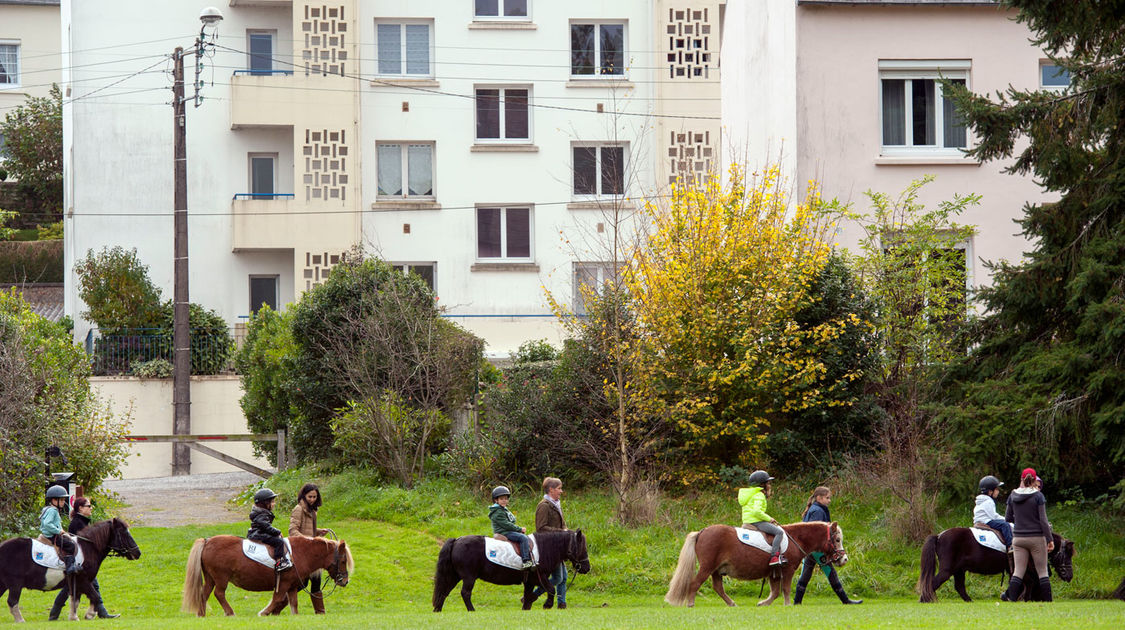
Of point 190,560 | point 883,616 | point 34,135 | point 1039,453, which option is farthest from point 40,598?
point 34,135

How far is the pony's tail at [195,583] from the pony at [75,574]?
4.05ft

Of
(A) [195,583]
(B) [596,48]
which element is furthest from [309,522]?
(B) [596,48]

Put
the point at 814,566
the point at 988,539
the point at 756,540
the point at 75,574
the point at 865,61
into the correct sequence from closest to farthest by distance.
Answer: the point at 75,574, the point at 756,540, the point at 988,539, the point at 814,566, the point at 865,61

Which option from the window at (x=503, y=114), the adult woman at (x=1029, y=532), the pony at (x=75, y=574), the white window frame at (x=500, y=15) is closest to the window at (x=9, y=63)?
the white window frame at (x=500, y=15)

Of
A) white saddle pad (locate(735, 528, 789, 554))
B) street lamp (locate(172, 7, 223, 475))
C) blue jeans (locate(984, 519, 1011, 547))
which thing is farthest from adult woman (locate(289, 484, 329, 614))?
street lamp (locate(172, 7, 223, 475))

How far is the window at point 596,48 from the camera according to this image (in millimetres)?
42750

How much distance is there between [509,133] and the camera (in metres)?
42.4

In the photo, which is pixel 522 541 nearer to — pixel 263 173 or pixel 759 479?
pixel 759 479

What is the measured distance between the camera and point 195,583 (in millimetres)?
16750

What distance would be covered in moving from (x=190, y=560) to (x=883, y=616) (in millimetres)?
8725

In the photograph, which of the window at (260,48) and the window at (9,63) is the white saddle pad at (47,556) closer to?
the window at (260,48)

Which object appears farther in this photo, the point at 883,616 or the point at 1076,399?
the point at 1076,399

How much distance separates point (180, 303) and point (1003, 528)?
2442cm

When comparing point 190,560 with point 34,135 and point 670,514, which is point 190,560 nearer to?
point 670,514
